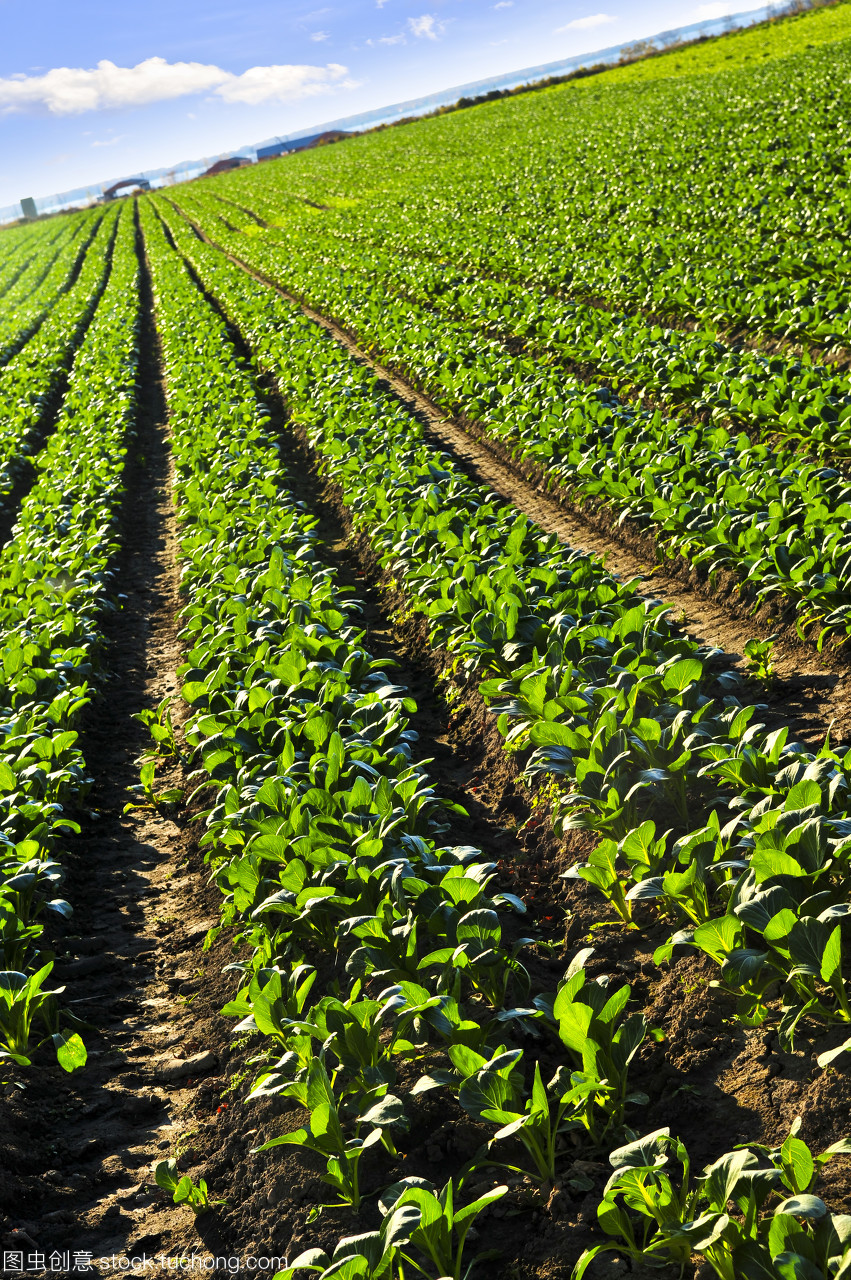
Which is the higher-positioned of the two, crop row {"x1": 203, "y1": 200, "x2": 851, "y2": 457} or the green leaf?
crop row {"x1": 203, "y1": 200, "x2": 851, "y2": 457}

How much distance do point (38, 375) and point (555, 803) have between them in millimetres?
20393

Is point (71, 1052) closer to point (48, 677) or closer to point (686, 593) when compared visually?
point (48, 677)

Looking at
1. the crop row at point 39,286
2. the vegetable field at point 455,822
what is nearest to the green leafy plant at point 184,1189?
the vegetable field at point 455,822

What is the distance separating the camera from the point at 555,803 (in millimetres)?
5105

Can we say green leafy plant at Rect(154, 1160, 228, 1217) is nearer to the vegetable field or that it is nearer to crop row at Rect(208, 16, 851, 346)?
the vegetable field

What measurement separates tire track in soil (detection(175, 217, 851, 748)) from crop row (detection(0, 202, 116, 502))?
7679mm

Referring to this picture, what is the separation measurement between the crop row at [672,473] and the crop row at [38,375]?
754 cm

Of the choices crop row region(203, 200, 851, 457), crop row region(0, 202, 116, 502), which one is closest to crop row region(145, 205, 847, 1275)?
crop row region(203, 200, 851, 457)

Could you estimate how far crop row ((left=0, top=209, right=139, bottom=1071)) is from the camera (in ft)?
14.3

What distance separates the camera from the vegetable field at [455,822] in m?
3.09

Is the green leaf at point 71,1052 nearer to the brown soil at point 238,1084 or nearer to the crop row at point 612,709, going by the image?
the brown soil at point 238,1084

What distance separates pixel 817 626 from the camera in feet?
21.1

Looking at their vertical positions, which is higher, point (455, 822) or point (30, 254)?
point (30, 254)

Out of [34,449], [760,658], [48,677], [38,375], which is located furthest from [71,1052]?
[38,375]
